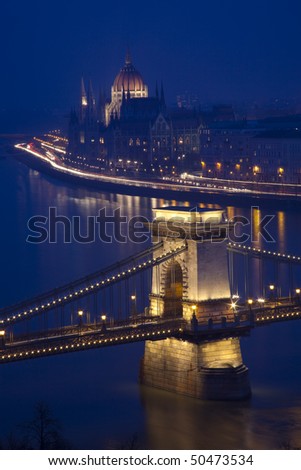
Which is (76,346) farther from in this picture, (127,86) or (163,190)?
(127,86)

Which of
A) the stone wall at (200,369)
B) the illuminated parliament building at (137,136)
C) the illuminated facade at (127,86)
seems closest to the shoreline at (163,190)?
the illuminated parliament building at (137,136)

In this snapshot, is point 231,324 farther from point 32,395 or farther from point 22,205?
point 22,205

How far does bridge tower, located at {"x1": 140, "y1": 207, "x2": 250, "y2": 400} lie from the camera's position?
→ 1578cm

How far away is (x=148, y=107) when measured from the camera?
71.7 metres

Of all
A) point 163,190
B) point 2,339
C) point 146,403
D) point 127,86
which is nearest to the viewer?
point 2,339

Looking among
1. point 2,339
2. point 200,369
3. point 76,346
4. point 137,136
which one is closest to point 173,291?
point 200,369

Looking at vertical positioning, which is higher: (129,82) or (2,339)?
(129,82)

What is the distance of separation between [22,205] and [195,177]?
431 inches

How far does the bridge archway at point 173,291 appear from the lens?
53.6 feet

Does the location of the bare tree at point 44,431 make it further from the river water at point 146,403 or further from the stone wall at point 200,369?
the stone wall at point 200,369

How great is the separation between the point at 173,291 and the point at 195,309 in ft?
1.60

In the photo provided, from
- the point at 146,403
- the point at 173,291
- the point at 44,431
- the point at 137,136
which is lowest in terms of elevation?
the point at 44,431

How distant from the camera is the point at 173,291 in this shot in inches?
647
